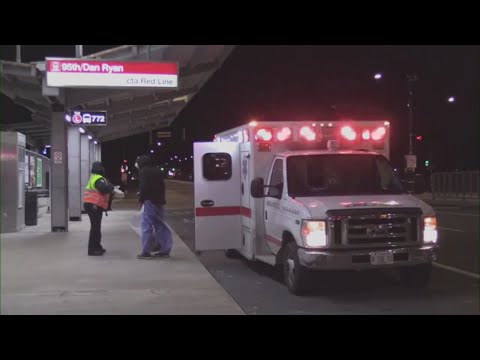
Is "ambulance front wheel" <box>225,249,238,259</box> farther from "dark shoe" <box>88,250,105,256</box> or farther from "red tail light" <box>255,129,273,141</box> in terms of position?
"red tail light" <box>255,129,273,141</box>

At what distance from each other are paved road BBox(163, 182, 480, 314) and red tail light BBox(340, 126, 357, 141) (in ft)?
7.33

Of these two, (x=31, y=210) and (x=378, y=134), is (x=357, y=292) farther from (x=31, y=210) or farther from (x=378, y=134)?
(x=31, y=210)

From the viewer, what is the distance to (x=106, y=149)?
228 feet

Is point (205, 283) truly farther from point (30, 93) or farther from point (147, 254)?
point (30, 93)

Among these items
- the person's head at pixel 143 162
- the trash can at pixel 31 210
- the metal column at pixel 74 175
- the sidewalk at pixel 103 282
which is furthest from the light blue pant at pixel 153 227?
the metal column at pixel 74 175

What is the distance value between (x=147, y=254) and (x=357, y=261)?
182 inches

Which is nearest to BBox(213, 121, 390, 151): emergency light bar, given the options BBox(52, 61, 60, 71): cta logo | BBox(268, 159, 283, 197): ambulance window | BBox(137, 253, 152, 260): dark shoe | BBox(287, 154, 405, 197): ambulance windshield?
BBox(268, 159, 283, 197): ambulance window

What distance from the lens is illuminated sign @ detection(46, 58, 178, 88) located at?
13.1 meters

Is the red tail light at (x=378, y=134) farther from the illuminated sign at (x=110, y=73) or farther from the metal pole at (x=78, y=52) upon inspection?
the metal pole at (x=78, y=52)

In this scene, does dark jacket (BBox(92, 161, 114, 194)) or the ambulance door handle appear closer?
the ambulance door handle

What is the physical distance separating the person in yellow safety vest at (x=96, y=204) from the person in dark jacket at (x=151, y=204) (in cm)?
79

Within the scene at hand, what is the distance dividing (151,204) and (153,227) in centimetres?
49

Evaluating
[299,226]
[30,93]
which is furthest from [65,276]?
[30,93]

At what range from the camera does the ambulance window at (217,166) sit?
32.7 ft
